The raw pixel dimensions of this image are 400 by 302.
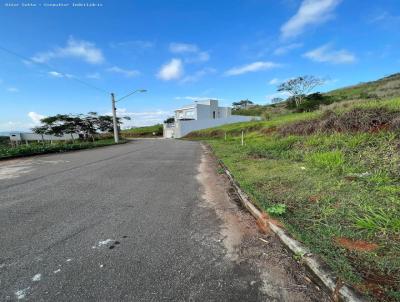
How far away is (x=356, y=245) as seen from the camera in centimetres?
258

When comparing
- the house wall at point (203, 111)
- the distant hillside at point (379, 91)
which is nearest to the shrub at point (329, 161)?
the distant hillside at point (379, 91)

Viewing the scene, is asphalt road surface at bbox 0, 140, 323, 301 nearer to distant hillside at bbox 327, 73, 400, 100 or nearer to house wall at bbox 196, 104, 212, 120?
distant hillside at bbox 327, 73, 400, 100

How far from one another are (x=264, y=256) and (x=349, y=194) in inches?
89.4

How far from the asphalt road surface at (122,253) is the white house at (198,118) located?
44501 millimetres

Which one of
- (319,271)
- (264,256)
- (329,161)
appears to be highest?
(329,161)

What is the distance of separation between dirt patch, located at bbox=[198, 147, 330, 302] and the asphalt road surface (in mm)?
15

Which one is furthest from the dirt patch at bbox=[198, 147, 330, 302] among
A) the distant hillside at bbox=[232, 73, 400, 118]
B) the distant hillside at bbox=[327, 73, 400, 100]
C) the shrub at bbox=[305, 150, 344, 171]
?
the distant hillside at bbox=[327, 73, 400, 100]

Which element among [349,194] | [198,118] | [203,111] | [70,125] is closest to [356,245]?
[349,194]

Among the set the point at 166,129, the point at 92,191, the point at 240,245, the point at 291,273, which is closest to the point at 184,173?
the point at 92,191

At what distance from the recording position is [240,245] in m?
2.96

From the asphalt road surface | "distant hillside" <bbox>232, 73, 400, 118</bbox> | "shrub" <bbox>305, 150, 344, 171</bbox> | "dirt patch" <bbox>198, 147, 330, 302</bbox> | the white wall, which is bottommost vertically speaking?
"dirt patch" <bbox>198, 147, 330, 302</bbox>

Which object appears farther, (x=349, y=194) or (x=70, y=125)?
(x=70, y=125)

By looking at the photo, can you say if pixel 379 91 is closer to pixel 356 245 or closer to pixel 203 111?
pixel 356 245

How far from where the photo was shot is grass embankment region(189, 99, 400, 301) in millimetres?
2268
